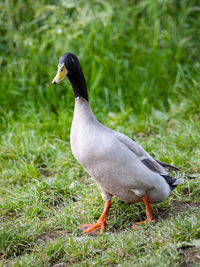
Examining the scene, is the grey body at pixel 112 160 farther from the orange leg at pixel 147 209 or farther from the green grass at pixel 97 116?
the green grass at pixel 97 116

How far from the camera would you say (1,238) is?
9.77 ft

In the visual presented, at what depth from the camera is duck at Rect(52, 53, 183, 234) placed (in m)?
2.95

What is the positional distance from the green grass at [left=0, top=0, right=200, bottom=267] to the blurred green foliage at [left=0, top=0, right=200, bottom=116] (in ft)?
0.05

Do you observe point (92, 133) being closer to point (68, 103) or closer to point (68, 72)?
point (68, 72)

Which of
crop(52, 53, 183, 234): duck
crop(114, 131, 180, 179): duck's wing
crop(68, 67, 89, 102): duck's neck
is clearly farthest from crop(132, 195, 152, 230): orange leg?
crop(68, 67, 89, 102): duck's neck

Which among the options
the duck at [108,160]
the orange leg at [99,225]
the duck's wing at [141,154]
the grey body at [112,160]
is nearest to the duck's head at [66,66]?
the duck at [108,160]

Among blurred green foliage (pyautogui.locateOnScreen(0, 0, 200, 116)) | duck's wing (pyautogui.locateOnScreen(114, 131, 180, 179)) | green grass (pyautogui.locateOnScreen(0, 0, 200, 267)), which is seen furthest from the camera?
blurred green foliage (pyautogui.locateOnScreen(0, 0, 200, 116))

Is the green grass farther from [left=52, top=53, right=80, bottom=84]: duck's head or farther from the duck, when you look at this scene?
[left=52, top=53, right=80, bottom=84]: duck's head

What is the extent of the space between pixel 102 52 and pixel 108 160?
3.25 m

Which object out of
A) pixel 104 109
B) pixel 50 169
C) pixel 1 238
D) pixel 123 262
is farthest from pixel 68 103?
pixel 123 262

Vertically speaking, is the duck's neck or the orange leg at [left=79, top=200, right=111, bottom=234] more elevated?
the duck's neck

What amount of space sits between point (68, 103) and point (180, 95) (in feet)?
4.96

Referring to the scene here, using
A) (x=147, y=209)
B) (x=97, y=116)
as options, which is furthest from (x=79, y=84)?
(x=97, y=116)

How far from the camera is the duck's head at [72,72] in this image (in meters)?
3.03
